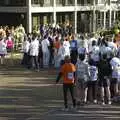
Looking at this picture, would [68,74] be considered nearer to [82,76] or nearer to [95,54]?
[82,76]

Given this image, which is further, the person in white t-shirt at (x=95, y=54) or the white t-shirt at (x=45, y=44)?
the white t-shirt at (x=45, y=44)

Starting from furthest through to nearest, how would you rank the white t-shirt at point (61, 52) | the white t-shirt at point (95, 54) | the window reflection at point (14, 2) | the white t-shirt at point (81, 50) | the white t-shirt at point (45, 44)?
1. the window reflection at point (14, 2)
2. the white t-shirt at point (45, 44)
3. the white t-shirt at point (61, 52)
4. the white t-shirt at point (81, 50)
5. the white t-shirt at point (95, 54)

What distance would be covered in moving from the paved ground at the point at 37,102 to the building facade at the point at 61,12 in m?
28.1

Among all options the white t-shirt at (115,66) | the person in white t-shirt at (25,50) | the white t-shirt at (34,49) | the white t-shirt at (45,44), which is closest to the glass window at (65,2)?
the person in white t-shirt at (25,50)

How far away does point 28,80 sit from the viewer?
25531 mm

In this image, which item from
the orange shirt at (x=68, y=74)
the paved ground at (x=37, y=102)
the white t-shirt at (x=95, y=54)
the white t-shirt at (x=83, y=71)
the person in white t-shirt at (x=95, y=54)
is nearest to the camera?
the paved ground at (x=37, y=102)

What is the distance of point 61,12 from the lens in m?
59.4

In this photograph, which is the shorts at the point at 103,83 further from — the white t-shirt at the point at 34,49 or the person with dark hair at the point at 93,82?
the white t-shirt at the point at 34,49

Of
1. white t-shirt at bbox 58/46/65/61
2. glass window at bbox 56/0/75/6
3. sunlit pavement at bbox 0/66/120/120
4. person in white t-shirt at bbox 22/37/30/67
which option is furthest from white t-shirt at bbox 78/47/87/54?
glass window at bbox 56/0/75/6

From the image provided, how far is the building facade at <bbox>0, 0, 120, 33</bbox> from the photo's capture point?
5497 cm

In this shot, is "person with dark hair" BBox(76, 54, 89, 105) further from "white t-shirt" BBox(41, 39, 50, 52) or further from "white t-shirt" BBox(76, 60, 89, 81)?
"white t-shirt" BBox(41, 39, 50, 52)

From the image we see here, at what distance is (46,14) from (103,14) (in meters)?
8.45

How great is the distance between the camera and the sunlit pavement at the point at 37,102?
18.4 metres

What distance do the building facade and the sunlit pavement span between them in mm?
28222
